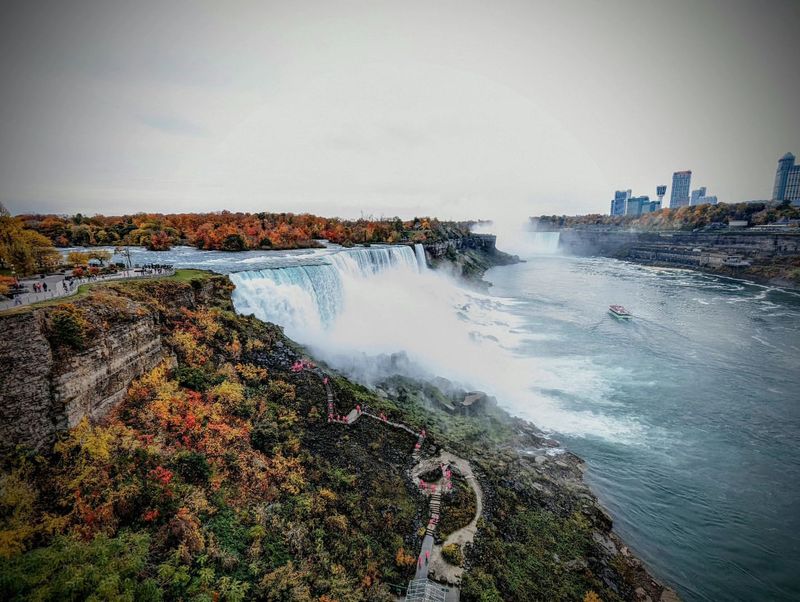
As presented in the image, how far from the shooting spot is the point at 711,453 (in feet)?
73.6

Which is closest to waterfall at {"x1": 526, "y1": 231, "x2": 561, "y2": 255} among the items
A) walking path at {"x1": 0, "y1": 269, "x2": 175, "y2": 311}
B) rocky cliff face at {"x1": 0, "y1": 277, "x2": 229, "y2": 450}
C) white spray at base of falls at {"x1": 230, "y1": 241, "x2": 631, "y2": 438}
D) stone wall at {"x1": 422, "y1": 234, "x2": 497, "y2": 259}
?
stone wall at {"x1": 422, "y1": 234, "x2": 497, "y2": 259}

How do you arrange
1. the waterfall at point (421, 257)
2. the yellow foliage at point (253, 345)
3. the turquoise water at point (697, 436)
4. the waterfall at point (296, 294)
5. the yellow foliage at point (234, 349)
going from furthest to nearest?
1. the waterfall at point (421, 257)
2. the waterfall at point (296, 294)
3. the yellow foliage at point (253, 345)
4. the yellow foliage at point (234, 349)
5. the turquoise water at point (697, 436)

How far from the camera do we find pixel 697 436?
24016mm

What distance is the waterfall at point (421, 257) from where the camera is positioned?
231 ft

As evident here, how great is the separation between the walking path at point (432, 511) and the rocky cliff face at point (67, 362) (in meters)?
9.25

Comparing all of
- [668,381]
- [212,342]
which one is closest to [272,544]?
[212,342]

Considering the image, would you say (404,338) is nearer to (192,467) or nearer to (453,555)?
(453,555)

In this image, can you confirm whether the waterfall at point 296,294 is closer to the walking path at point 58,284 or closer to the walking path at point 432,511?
the walking path at point 58,284

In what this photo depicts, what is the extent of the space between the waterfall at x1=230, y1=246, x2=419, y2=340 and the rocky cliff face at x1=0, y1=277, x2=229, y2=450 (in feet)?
34.8

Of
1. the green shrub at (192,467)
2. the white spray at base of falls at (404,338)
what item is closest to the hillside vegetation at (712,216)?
the white spray at base of falls at (404,338)

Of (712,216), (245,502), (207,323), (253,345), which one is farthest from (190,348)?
(712,216)

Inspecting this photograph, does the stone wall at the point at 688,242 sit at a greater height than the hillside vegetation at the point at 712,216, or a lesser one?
lesser

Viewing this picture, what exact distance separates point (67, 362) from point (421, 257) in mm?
62802

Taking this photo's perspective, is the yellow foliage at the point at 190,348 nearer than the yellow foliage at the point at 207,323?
Yes
